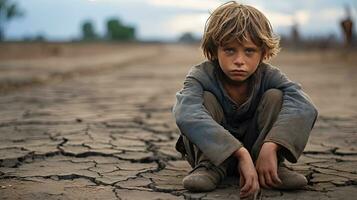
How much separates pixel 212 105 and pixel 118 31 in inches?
3788

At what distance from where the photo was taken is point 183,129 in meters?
2.11

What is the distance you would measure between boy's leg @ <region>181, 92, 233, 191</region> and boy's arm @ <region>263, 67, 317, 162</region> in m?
0.24

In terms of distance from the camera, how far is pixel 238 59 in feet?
6.98

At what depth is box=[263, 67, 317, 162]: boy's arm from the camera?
6.79ft

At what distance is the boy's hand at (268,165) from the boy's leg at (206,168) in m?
0.17

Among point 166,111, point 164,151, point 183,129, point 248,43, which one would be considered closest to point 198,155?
point 183,129

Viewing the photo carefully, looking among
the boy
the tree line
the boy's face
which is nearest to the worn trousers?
the boy

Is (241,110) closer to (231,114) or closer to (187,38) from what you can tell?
(231,114)

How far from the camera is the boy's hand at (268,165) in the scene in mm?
2014

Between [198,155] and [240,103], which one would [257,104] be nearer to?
[240,103]

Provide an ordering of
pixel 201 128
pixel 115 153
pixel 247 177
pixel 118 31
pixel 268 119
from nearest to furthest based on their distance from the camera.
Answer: pixel 247 177, pixel 201 128, pixel 268 119, pixel 115 153, pixel 118 31

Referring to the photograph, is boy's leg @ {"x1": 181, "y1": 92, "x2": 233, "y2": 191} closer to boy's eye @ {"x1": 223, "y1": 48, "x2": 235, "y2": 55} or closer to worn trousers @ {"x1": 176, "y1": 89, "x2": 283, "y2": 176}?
worn trousers @ {"x1": 176, "y1": 89, "x2": 283, "y2": 176}

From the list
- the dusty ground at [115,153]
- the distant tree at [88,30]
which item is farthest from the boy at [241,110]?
the distant tree at [88,30]

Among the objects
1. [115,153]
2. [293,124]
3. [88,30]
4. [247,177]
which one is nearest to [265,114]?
[293,124]
